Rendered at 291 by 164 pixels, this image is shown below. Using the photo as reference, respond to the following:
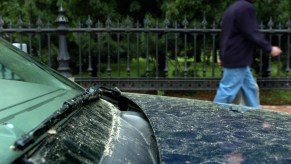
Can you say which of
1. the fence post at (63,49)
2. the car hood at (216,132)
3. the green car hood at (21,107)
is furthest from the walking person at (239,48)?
the fence post at (63,49)

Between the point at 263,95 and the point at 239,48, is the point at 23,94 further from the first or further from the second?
the point at 263,95

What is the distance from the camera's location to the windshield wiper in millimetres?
1248

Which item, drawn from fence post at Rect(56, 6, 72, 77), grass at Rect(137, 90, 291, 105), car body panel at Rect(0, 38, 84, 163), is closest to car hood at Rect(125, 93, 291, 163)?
car body panel at Rect(0, 38, 84, 163)

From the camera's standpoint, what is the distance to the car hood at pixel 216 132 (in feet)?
5.46

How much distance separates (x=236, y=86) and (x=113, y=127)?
3545 mm

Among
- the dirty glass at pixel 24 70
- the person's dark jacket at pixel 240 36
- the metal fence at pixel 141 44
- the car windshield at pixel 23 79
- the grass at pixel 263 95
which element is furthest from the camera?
the grass at pixel 263 95

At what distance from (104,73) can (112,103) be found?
1003 centimetres

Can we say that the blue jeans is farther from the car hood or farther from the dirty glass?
the dirty glass

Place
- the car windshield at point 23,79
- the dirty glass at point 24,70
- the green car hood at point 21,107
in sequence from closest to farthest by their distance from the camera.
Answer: the green car hood at point 21,107 < the car windshield at point 23,79 < the dirty glass at point 24,70

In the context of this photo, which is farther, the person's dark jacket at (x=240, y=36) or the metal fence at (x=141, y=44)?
the metal fence at (x=141, y=44)

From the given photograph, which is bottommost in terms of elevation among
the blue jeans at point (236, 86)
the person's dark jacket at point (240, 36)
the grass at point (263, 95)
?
the grass at point (263, 95)

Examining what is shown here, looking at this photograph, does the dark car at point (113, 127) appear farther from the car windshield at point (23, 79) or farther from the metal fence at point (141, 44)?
the metal fence at point (141, 44)

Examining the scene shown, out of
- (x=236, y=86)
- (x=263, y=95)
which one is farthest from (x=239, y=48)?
(x=263, y=95)

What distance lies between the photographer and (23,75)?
97.1 inches
